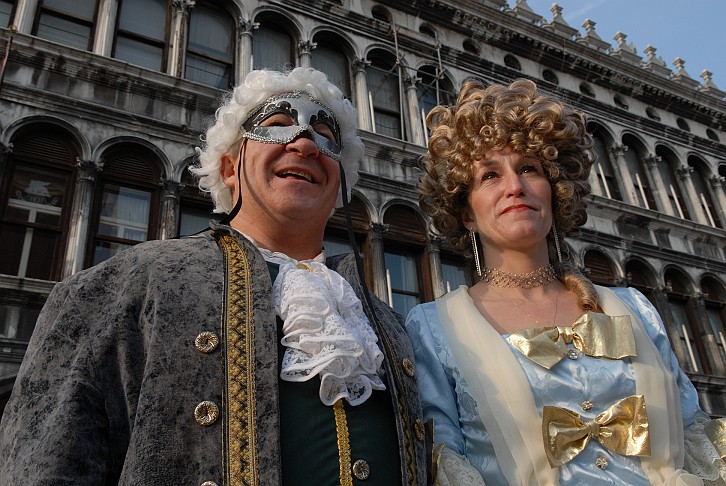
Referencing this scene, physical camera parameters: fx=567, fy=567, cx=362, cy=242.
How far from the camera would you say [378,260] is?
27.9 feet

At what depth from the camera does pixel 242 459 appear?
1.49 m

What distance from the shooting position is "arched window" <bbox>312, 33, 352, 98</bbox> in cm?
1052

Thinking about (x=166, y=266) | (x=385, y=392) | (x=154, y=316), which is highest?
(x=166, y=266)

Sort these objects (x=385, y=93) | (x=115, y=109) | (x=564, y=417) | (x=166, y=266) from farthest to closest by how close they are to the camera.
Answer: (x=385, y=93) → (x=115, y=109) → (x=564, y=417) → (x=166, y=266)

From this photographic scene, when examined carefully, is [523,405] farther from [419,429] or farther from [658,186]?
[658,186]

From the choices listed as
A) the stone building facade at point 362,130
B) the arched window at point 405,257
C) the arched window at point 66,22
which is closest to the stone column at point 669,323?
the stone building facade at point 362,130

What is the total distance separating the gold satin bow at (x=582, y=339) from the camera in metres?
2.32

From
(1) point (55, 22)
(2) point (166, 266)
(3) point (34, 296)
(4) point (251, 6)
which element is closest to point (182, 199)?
(3) point (34, 296)

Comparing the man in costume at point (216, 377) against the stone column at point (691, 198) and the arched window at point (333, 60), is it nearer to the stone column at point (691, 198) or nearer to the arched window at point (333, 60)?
the arched window at point (333, 60)

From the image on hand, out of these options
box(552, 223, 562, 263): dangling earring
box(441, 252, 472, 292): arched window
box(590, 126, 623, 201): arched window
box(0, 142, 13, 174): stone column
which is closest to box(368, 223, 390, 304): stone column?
box(441, 252, 472, 292): arched window

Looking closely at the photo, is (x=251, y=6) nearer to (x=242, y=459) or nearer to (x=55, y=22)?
(x=55, y=22)

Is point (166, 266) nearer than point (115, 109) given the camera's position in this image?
Yes

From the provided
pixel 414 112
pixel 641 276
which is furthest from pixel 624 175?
pixel 414 112

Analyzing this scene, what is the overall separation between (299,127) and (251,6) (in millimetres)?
8494
